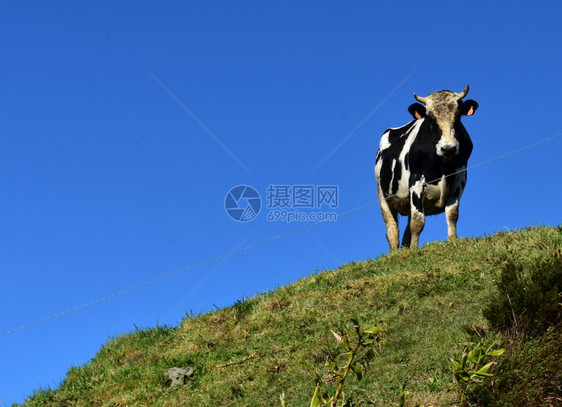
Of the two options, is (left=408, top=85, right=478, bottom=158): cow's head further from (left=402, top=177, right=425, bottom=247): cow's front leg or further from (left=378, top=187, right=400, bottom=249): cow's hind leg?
(left=378, top=187, right=400, bottom=249): cow's hind leg

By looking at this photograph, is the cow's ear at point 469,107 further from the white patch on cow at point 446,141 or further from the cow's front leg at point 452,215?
the cow's front leg at point 452,215

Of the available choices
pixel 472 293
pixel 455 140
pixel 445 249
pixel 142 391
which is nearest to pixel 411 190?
pixel 455 140

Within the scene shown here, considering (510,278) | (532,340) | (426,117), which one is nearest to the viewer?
(532,340)

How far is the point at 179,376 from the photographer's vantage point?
36.4 ft

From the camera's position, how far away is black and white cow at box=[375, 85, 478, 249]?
639 inches

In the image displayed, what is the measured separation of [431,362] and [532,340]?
120 cm

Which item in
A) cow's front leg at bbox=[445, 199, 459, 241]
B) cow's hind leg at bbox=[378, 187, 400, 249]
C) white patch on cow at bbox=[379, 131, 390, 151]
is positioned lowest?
cow's front leg at bbox=[445, 199, 459, 241]

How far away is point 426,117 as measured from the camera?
1705cm

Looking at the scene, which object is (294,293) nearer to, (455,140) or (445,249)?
(445,249)

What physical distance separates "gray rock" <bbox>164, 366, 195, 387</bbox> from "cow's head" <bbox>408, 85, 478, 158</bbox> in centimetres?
810

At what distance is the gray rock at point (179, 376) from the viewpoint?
11.0m

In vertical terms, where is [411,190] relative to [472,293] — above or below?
above

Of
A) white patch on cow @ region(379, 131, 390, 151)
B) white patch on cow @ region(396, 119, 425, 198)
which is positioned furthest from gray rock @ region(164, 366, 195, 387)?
white patch on cow @ region(379, 131, 390, 151)

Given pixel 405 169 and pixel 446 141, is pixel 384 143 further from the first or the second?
pixel 446 141
